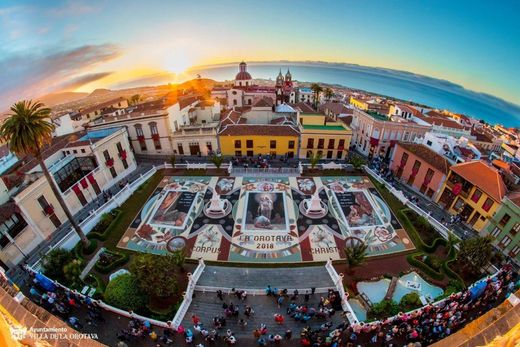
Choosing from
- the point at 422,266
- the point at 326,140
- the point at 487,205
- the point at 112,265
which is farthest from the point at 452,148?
the point at 112,265

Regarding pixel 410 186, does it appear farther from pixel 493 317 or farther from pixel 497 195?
pixel 493 317

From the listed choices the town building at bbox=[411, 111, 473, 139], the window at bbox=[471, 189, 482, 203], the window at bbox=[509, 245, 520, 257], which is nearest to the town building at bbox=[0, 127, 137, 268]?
the window at bbox=[471, 189, 482, 203]

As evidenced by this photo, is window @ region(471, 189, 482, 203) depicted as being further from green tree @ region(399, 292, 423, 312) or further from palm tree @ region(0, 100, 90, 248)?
palm tree @ region(0, 100, 90, 248)

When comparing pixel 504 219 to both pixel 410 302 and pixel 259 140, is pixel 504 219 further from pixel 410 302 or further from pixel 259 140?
pixel 259 140

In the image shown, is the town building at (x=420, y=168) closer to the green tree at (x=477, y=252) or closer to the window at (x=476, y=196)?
the window at (x=476, y=196)

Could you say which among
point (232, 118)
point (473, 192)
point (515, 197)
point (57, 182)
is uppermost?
point (232, 118)
